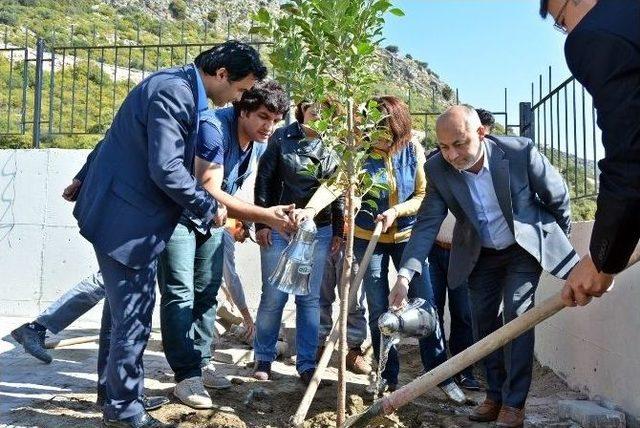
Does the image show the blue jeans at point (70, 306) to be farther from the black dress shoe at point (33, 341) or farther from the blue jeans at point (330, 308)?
the blue jeans at point (330, 308)

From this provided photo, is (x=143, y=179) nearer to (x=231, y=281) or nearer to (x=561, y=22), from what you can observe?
(x=561, y=22)

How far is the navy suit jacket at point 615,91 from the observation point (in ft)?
5.37

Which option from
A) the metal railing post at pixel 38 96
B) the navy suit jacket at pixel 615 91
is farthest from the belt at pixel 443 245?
the metal railing post at pixel 38 96

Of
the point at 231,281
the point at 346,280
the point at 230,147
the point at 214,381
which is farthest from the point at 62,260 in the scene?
the point at 346,280

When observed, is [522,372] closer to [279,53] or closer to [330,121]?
[330,121]

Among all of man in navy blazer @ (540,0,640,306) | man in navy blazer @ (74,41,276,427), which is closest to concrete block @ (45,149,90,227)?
man in navy blazer @ (74,41,276,427)

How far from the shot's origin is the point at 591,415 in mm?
3340

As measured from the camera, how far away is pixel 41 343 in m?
4.42

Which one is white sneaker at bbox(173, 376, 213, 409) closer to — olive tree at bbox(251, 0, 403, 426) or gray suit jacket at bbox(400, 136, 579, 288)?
olive tree at bbox(251, 0, 403, 426)

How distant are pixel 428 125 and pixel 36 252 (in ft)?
13.8

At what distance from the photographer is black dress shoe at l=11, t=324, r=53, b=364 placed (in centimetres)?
435

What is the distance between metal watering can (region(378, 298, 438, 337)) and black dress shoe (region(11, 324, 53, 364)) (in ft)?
7.49

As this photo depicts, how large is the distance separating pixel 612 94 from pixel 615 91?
0.01m

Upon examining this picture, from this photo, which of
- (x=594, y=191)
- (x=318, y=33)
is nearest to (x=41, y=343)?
(x=318, y=33)
